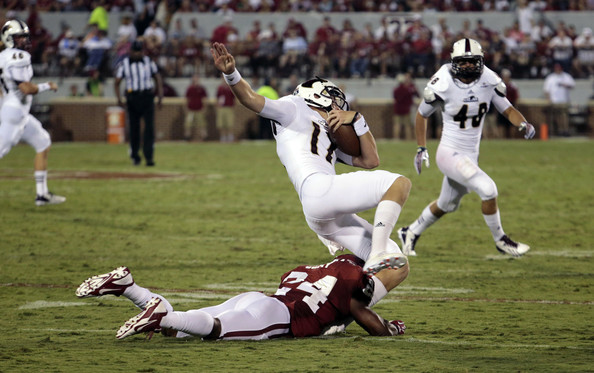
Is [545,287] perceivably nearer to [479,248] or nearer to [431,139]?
[479,248]

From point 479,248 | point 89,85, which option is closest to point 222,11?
point 89,85

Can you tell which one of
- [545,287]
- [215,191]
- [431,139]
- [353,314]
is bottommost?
[431,139]

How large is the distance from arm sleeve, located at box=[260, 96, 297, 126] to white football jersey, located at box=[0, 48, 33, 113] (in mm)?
6367

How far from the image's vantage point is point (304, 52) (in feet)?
82.1

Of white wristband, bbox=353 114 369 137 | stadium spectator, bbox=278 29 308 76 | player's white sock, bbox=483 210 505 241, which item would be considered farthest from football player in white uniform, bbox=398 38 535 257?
stadium spectator, bbox=278 29 308 76

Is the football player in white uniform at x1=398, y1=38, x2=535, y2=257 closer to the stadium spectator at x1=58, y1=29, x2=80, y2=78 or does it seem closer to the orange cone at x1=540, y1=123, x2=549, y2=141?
the orange cone at x1=540, y1=123, x2=549, y2=141

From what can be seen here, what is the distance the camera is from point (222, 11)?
88.6ft

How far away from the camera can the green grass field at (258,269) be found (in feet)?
15.2

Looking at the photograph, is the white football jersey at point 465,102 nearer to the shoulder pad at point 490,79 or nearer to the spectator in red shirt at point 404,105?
the shoulder pad at point 490,79

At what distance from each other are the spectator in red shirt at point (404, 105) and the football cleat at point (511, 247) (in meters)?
15.6

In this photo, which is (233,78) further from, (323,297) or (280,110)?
(323,297)

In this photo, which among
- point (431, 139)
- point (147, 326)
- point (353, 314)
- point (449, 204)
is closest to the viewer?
point (147, 326)

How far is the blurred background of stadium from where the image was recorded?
79.7ft

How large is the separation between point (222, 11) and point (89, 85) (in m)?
4.52
